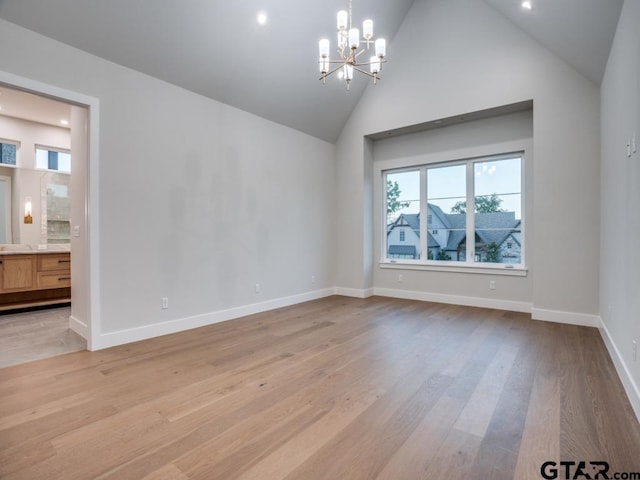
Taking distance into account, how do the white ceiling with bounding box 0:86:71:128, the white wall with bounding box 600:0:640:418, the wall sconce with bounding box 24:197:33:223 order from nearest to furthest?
the white wall with bounding box 600:0:640:418 → the white ceiling with bounding box 0:86:71:128 → the wall sconce with bounding box 24:197:33:223

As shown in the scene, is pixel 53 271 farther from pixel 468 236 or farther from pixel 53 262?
pixel 468 236

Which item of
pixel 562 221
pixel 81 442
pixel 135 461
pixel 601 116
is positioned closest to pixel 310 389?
pixel 135 461

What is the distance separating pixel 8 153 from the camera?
5637 mm


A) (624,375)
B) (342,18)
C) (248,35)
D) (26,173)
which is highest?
(248,35)

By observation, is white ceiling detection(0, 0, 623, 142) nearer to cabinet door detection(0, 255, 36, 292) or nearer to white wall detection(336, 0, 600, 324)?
white wall detection(336, 0, 600, 324)

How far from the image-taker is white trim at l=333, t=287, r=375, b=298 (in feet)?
19.9

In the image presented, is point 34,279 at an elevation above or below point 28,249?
below

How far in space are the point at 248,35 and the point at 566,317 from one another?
521 centimetres

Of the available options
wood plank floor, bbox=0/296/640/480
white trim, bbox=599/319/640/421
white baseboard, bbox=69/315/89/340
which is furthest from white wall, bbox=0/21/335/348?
white trim, bbox=599/319/640/421

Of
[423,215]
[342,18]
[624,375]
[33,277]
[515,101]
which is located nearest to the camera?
[624,375]

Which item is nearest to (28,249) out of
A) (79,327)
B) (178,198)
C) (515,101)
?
(79,327)

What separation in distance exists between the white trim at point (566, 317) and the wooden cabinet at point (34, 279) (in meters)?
7.04

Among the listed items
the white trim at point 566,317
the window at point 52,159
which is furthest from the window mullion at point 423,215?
the window at point 52,159

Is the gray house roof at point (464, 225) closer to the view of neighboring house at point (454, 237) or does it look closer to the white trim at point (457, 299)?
the view of neighboring house at point (454, 237)
